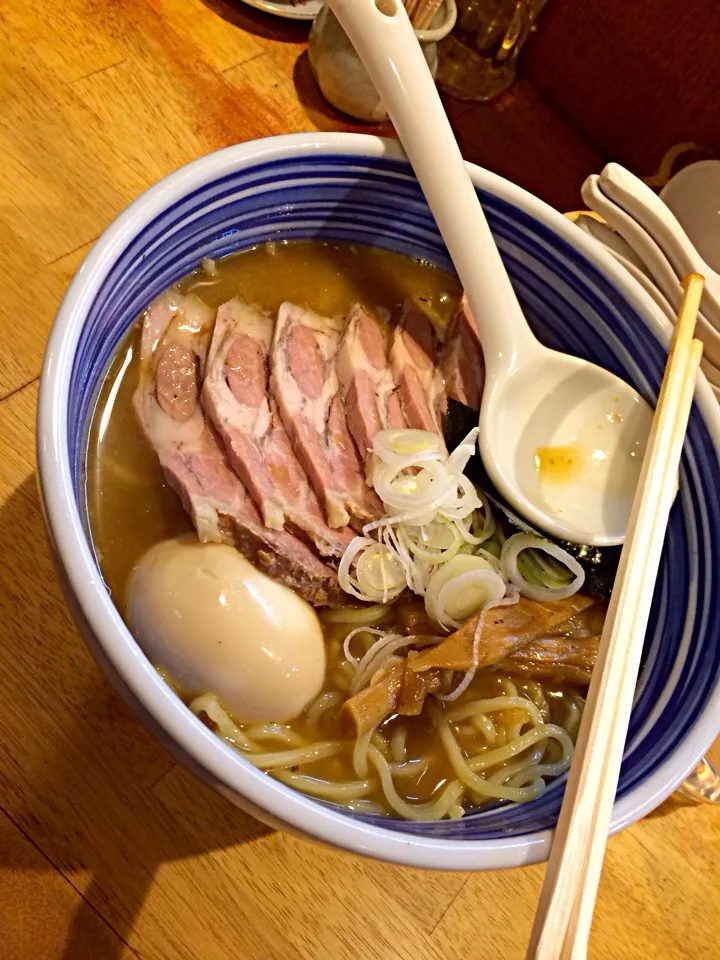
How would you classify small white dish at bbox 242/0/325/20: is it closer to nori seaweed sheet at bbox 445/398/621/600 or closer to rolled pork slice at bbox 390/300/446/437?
rolled pork slice at bbox 390/300/446/437

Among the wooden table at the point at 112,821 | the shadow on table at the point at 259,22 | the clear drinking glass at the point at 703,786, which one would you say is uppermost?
the shadow on table at the point at 259,22

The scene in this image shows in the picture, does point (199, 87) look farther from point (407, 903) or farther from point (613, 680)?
point (407, 903)

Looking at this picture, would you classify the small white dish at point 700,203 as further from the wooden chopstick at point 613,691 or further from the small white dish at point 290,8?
the small white dish at point 290,8

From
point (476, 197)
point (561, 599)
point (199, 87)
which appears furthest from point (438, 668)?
point (199, 87)

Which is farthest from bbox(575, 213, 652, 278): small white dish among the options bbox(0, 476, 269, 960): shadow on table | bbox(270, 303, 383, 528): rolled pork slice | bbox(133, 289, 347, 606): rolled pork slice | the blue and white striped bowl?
bbox(0, 476, 269, 960): shadow on table

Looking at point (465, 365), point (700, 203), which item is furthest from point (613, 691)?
point (700, 203)

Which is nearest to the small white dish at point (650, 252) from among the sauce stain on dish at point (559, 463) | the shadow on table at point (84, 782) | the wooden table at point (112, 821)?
the sauce stain on dish at point (559, 463)
